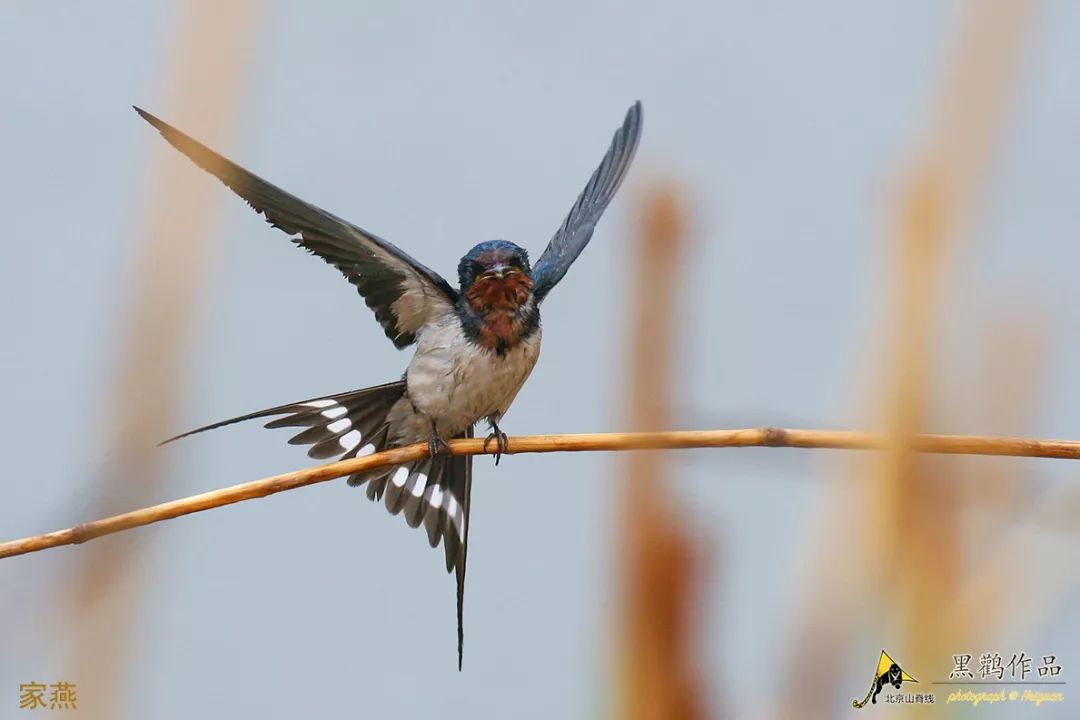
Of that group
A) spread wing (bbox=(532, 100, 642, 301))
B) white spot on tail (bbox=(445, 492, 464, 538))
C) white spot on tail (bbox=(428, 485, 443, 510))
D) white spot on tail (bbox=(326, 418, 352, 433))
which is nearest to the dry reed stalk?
white spot on tail (bbox=(326, 418, 352, 433))

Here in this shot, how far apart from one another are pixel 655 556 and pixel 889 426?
271 millimetres

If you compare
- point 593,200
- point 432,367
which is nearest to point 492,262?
point 432,367

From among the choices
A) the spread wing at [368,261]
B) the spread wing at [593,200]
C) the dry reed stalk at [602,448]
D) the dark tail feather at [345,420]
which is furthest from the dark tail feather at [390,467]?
the spread wing at [593,200]

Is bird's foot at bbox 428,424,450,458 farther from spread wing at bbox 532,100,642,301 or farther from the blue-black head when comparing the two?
Answer: spread wing at bbox 532,100,642,301

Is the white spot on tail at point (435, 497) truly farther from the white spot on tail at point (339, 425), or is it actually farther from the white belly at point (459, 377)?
the white spot on tail at point (339, 425)

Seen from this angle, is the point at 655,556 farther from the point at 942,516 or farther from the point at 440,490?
the point at 440,490

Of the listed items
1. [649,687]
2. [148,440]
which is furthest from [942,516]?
[148,440]

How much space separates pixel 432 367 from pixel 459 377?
89mm

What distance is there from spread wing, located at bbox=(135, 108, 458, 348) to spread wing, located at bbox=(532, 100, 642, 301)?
47 centimetres

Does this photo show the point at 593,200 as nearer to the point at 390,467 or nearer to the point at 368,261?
the point at 368,261

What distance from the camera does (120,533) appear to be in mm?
881

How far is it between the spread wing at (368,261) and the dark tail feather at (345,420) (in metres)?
0.22

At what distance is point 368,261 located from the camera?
11.4ft

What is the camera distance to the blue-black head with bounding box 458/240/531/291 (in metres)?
3.66
